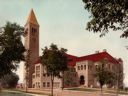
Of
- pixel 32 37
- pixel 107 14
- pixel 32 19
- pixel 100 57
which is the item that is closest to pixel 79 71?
pixel 100 57

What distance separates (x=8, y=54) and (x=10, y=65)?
2.39 m

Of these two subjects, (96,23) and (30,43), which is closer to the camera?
(96,23)

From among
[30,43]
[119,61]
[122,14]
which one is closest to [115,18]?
[122,14]

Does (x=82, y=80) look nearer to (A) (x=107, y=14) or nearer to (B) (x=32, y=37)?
(B) (x=32, y=37)

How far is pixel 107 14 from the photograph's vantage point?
54.3 feet

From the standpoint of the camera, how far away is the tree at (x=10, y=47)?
5259cm

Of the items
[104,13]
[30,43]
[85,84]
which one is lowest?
[85,84]

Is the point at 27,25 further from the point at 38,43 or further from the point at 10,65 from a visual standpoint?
the point at 10,65

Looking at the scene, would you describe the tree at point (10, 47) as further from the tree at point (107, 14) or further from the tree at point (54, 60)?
the tree at point (107, 14)

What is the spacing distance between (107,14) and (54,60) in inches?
1981

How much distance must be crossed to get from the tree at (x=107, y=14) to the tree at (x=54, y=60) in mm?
49319

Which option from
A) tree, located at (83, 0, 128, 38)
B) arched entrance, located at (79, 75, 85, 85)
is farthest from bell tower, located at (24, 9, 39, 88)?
tree, located at (83, 0, 128, 38)

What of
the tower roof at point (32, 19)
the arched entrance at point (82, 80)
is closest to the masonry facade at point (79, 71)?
the arched entrance at point (82, 80)

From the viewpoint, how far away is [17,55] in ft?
182
